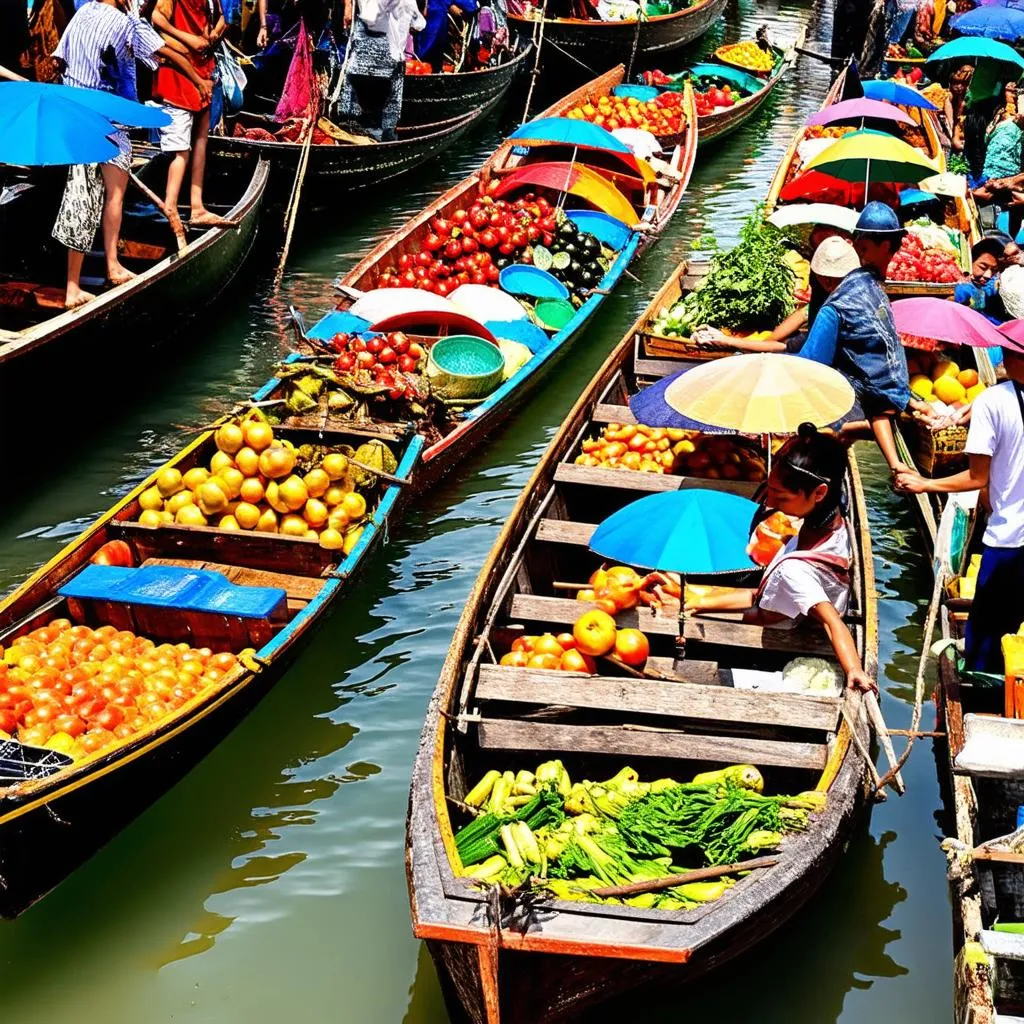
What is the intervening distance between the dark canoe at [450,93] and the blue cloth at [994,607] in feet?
38.7

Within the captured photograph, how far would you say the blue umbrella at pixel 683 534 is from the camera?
17.2 feet

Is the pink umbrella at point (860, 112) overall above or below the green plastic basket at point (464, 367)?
above

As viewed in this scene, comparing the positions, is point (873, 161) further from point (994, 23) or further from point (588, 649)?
point (588, 649)

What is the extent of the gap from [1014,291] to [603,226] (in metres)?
5.38

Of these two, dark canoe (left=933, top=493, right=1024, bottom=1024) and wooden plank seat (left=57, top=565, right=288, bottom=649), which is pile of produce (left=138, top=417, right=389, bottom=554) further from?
dark canoe (left=933, top=493, right=1024, bottom=1024)

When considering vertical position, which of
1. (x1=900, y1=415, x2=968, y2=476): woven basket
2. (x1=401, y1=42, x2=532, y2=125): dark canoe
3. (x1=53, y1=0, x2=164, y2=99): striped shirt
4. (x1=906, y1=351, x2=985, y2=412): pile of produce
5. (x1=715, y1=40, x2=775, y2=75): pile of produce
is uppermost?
(x1=715, y1=40, x2=775, y2=75): pile of produce

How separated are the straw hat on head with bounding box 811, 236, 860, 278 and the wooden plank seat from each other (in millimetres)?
3371

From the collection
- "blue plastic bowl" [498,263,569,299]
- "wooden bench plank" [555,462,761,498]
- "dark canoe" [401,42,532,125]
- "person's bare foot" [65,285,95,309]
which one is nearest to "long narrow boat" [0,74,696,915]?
"wooden bench plank" [555,462,761,498]

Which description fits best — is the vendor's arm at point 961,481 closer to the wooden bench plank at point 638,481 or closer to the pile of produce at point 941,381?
the wooden bench plank at point 638,481

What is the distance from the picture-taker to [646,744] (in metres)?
4.89

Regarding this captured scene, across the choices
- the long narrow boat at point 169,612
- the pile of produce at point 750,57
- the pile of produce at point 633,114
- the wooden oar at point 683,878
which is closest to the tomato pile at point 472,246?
the long narrow boat at point 169,612

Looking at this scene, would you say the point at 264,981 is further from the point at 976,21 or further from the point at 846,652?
the point at 976,21

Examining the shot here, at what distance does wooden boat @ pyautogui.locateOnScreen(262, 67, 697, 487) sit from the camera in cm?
825

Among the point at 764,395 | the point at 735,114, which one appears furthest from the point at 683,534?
the point at 735,114
